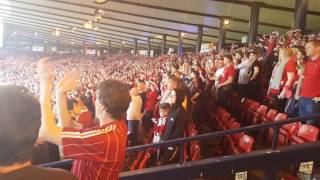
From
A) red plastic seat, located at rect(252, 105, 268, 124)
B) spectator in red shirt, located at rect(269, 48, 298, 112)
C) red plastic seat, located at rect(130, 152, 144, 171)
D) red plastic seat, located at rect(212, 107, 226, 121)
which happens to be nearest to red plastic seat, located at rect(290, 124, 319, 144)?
spectator in red shirt, located at rect(269, 48, 298, 112)

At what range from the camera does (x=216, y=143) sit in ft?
21.4

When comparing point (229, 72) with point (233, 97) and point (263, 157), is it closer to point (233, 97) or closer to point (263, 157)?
point (233, 97)

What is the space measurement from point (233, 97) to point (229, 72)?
68cm

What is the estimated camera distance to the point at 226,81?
8.30 m

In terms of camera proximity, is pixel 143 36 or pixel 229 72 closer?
pixel 229 72

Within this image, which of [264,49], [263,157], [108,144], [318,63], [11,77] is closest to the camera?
[108,144]

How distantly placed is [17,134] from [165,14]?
62.6 ft

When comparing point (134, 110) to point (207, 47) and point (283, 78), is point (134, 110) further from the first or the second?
point (207, 47)

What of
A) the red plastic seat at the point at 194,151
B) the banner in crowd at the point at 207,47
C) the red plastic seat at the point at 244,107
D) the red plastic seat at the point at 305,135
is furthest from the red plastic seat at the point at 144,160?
the banner in crowd at the point at 207,47

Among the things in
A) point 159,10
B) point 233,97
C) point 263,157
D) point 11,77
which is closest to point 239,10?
point 159,10

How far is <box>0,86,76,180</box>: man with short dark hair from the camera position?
1.47 m

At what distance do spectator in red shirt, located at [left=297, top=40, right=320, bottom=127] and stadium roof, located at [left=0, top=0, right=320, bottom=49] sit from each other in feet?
32.1

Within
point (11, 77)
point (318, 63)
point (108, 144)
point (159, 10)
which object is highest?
point (159, 10)

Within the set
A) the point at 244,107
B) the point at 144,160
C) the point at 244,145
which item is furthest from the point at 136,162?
the point at 244,107
